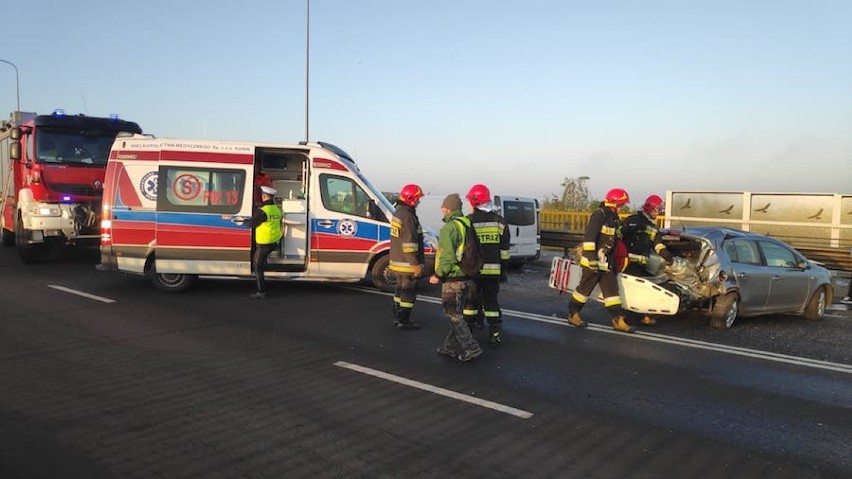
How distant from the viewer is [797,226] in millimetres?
16484

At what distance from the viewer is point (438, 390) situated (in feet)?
17.7

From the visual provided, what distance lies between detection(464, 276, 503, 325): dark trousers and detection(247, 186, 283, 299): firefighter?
3.78 meters

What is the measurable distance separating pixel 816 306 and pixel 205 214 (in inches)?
375

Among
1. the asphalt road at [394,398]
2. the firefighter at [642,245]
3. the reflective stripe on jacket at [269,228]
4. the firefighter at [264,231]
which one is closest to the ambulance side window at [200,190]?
the firefighter at [264,231]

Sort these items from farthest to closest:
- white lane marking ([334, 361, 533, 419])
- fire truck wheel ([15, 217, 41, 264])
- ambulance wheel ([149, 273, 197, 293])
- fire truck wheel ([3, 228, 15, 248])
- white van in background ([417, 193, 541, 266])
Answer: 1. fire truck wheel ([3, 228, 15, 248])
2. white van in background ([417, 193, 541, 266])
3. fire truck wheel ([15, 217, 41, 264])
4. ambulance wheel ([149, 273, 197, 293])
5. white lane marking ([334, 361, 533, 419])

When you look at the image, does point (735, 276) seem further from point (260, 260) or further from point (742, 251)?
point (260, 260)

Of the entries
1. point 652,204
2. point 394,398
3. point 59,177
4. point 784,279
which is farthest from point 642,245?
point 59,177

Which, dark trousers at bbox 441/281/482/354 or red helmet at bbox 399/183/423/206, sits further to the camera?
red helmet at bbox 399/183/423/206

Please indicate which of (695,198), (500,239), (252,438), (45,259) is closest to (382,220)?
(500,239)

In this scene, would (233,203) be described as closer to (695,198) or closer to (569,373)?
(569,373)

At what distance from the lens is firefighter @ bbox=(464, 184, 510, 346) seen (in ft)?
23.2

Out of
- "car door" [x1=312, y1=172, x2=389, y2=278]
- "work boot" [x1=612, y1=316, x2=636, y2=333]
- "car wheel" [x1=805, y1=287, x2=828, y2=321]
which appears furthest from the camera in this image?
"car door" [x1=312, y1=172, x2=389, y2=278]

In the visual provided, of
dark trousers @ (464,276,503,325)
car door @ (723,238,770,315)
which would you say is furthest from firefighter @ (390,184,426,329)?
car door @ (723,238,770,315)

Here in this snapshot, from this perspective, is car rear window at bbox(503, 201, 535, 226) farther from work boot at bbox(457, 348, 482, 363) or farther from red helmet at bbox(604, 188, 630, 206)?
work boot at bbox(457, 348, 482, 363)
